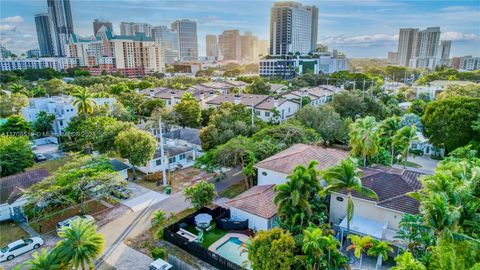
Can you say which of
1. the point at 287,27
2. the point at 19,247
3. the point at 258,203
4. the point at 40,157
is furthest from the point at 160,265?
the point at 287,27

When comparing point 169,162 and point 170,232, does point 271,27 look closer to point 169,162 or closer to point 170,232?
point 169,162

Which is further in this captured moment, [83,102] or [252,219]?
[83,102]

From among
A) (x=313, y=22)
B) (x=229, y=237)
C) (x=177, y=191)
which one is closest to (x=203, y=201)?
(x=229, y=237)

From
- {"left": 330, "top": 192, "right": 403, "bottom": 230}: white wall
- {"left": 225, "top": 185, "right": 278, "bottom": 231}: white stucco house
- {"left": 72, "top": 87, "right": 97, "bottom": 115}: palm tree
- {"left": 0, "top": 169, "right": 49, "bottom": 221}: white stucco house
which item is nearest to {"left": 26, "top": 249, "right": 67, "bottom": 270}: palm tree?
{"left": 0, "top": 169, "right": 49, "bottom": 221}: white stucco house

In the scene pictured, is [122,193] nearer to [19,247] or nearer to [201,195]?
[201,195]

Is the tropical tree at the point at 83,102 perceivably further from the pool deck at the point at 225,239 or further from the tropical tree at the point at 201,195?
the pool deck at the point at 225,239

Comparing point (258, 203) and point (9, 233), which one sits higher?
point (258, 203)
